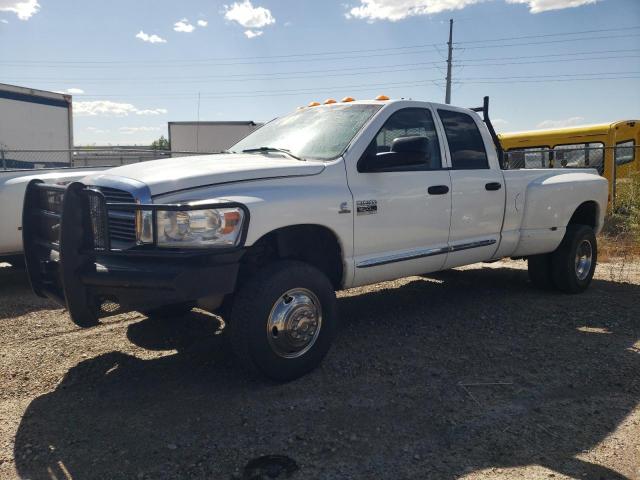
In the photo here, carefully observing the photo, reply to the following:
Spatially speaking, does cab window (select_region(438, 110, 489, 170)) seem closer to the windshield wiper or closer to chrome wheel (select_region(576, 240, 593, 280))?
the windshield wiper

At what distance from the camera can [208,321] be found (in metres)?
5.31

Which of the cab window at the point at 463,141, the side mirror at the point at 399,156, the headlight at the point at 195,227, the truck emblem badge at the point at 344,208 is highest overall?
the cab window at the point at 463,141

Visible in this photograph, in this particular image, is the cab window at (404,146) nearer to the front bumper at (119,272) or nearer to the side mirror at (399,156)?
the side mirror at (399,156)

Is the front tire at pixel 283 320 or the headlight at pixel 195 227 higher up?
the headlight at pixel 195 227

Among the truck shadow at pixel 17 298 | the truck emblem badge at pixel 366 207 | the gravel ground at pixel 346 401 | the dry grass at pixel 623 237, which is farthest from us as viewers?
the dry grass at pixel 623 237

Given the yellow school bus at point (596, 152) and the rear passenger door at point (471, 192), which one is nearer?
the rear passenger door at point (471, 192)

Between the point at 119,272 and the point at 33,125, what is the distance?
1426 centimetres

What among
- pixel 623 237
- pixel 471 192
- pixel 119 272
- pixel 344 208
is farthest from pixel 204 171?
pixel 623 237

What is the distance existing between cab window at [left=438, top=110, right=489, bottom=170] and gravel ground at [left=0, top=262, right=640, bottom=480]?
4.77 feet

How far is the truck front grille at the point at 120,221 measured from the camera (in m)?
3.43

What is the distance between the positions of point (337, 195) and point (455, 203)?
4.52 feet

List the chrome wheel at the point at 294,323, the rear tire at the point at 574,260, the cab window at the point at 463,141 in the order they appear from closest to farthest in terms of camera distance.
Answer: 1. the chrome wheel at the point at 294,323
2. the cab window at the point at 463,141
3. the rear tire at the point at 574,260

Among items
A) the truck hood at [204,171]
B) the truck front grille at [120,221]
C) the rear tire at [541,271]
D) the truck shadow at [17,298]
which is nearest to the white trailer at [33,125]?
the truck shadow at [17,298]

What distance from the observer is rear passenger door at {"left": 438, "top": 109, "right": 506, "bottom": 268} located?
504 cm
